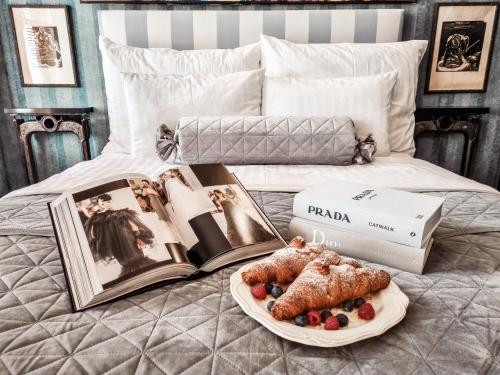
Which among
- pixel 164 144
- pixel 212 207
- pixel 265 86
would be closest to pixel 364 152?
pixel 265 86

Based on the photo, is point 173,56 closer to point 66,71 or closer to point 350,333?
point 66,71

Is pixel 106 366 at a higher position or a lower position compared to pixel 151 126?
lower

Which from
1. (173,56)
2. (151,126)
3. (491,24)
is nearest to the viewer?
(151,126)

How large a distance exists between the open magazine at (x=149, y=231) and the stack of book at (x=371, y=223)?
84 mm

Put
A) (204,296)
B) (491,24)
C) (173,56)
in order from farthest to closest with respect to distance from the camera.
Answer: (491,24) < (173,56) < (204,296)

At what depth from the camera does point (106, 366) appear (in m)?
0.46

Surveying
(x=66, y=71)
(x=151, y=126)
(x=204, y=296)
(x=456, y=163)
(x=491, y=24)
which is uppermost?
(x=491, y=24)

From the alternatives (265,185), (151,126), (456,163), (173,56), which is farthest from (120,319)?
(456,163)

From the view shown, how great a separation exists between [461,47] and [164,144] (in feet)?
5.54

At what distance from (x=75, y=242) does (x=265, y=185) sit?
620mm

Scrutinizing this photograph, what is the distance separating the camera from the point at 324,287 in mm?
521

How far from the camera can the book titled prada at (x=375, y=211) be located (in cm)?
65

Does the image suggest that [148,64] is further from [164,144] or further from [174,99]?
[164,144]

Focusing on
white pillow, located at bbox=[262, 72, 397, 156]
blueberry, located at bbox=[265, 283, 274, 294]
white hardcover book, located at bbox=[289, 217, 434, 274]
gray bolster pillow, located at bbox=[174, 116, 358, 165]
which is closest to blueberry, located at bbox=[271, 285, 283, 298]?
blueberry, located at bbox=[265, 283, 274, 294]
